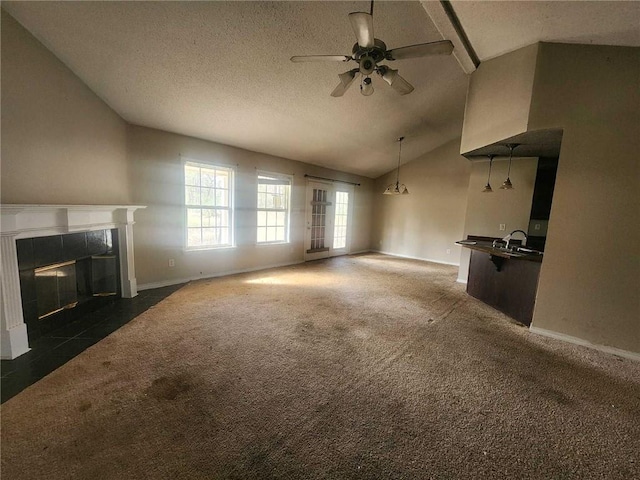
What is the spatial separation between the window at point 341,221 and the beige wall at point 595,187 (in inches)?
190

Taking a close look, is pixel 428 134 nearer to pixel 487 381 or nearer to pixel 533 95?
pixel 533 95

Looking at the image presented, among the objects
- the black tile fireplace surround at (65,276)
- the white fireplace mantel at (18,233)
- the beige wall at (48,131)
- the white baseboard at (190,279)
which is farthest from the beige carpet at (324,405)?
the beige wall at (48,131)

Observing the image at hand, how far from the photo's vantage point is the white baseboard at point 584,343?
246 centimetres

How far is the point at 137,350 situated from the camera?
2.29m

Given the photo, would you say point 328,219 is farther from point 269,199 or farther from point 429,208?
point 429,208

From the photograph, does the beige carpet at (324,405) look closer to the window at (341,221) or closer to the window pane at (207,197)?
the window pane at (207,197)

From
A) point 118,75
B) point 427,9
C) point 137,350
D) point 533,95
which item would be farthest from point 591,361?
point 118,75

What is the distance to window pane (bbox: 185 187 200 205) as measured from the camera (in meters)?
4.26

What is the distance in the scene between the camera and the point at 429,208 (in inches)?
266

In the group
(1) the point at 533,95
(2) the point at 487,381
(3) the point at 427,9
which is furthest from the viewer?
(1) the point at 533,95

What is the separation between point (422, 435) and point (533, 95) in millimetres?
3219

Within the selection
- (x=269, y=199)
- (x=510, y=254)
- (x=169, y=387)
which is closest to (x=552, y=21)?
(x=510, y=254)

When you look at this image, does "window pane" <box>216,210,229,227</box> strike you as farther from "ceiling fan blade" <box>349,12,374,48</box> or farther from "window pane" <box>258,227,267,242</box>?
"ceiling fan blade" <box>349,12,374,48</box>

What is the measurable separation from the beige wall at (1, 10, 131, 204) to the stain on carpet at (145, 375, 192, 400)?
1.93 meters
